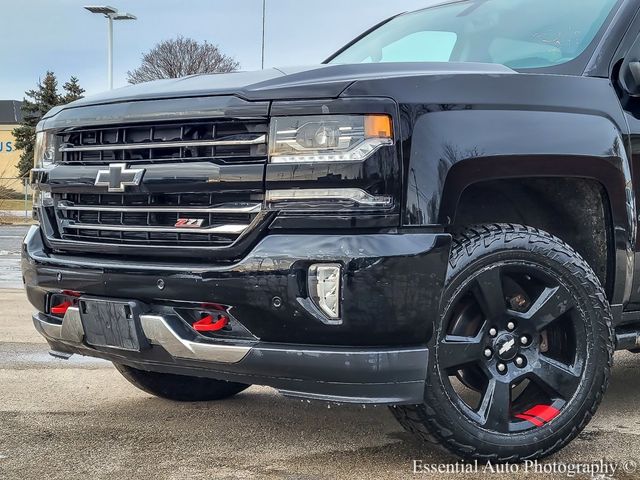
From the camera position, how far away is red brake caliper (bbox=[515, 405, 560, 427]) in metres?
2.95

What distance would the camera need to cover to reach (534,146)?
292 cm

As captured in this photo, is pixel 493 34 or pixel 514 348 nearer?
pixel 514 348

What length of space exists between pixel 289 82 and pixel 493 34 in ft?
5.50

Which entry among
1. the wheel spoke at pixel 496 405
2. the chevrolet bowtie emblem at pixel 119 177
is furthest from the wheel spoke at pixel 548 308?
the chevrolet bowtie emblem at pixel 119 177

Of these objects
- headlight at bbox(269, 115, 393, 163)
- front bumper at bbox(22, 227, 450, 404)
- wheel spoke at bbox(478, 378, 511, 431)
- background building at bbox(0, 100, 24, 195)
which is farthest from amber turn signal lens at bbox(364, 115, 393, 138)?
background building at bbox(0, 100, 24, 195)

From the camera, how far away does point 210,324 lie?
2.76 metres

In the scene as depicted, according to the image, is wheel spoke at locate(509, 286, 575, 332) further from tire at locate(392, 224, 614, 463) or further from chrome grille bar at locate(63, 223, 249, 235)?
chrome grille bar at locate(63, 223, 249, 235)

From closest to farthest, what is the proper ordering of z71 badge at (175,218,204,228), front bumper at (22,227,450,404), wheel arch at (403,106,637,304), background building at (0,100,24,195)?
front bumper at (22,227,450,404) < wheel arch at (403,106,637,304) < z71 badge at (175,218,204,228) < background building at (0,100,24,195)

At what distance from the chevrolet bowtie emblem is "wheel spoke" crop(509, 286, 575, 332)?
151 cm

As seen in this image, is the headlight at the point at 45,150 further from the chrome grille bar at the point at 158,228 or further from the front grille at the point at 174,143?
the chrome grille bar at the point at 158,228

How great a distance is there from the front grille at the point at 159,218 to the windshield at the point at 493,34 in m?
1.67

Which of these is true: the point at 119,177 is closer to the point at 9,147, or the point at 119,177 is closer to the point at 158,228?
the point at 158,228

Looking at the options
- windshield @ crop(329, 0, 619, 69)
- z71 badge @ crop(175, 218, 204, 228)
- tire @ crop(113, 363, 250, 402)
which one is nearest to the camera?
z71 badge @ crop(175, 218, 204, 228)

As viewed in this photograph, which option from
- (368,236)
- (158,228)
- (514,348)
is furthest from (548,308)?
(158,228)
